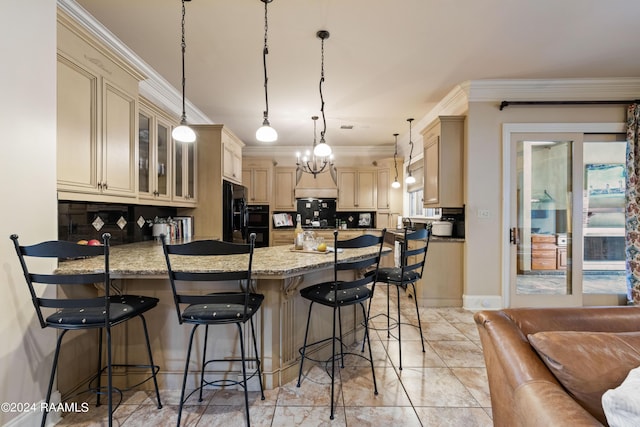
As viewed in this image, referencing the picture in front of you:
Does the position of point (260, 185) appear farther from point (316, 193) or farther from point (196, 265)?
point (196, 265)

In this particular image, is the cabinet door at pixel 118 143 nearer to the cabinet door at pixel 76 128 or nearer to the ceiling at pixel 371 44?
the cabinet door at pixel 76 128

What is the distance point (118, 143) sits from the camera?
2307 millimetres

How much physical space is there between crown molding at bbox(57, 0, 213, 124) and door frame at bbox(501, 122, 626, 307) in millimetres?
4029

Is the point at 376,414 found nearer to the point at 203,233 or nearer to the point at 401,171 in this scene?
the point at 203,233


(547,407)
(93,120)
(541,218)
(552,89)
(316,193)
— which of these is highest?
(552,89)

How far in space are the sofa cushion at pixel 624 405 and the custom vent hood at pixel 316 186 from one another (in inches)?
220

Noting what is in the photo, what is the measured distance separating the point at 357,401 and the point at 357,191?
15.8 feet

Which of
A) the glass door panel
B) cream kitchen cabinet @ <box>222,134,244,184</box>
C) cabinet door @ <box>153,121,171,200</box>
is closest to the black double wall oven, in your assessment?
cream kitchen cabinet @ <box>222,134,244,184</box>

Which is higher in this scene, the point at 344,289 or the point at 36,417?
the point at 344,289

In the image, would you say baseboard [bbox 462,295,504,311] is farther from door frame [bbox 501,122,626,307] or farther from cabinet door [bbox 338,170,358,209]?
cabinet door [bbox 338,170,358,209]

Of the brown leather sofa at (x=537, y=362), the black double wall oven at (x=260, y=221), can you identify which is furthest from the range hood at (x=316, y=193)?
the brown leather sofa at (x=537, y=362)

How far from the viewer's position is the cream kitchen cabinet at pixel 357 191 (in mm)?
6289

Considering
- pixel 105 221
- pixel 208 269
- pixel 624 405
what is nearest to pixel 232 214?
pixel 105 221

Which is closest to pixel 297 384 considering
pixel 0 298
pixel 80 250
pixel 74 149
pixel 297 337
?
pixel 297 337
